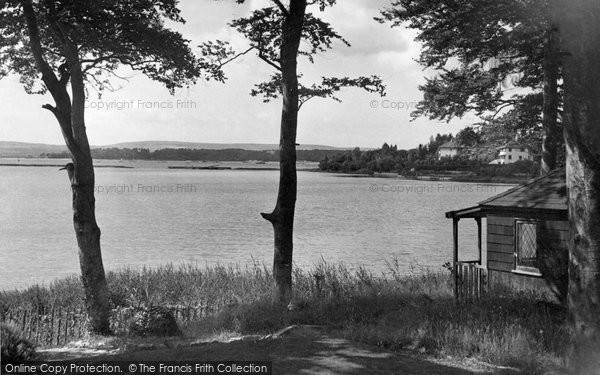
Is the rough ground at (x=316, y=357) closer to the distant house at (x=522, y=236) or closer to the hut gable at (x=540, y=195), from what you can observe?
the distant house at (x=522, y=236)

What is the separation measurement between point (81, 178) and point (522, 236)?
48.5 ft

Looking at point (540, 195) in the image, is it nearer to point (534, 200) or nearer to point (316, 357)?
point (534, 200)

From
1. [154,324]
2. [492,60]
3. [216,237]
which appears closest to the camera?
[154,324]

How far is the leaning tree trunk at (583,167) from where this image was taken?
31.7ft

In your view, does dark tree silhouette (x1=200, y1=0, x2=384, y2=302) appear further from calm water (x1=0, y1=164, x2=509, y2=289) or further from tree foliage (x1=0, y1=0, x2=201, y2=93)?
calm water (x1=0, y1=164, x2=509, y2=289)

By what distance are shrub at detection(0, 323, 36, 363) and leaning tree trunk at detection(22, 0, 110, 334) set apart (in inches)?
233

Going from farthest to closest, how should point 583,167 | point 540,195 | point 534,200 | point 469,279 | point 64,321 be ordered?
point 469,279 → point 540,195 → point 534,200 → point 64,321 → point 583,167

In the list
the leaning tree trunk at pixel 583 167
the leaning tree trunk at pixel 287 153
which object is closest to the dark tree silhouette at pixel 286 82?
the leaning tree trunk at pixel 287 153

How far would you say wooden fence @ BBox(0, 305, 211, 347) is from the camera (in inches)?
640

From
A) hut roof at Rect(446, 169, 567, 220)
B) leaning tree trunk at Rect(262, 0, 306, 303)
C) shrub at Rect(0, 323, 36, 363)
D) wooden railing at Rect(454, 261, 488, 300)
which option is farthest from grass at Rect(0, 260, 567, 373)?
shrub at Rect(0, 323, 36, 363)

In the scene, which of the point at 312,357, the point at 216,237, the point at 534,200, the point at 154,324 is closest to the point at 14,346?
the point at 154,324

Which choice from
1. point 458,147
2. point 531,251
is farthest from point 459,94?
point 531,251

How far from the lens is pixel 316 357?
10.0 metres

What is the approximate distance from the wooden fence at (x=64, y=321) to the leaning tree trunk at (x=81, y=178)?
21.2 inches
